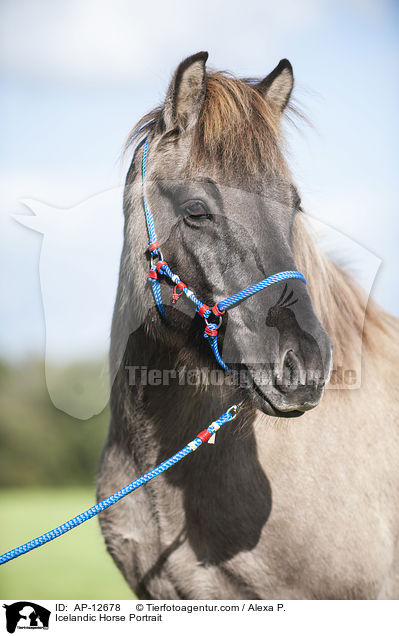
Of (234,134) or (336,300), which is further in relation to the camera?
(336,300)

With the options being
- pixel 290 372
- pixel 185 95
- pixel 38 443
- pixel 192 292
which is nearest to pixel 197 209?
pixel 192 292

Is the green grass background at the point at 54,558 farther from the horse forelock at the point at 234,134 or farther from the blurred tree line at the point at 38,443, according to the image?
the horse forelock at the point at 234,134

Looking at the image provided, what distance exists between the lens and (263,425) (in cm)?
228

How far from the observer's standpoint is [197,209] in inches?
75.9

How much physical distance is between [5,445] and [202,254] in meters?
10.0

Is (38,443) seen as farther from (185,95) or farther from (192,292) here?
(185,95)

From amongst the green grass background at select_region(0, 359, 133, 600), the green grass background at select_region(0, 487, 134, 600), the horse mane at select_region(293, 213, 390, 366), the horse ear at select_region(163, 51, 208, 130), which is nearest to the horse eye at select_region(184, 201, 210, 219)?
the horse ear at select_region(163, 51, 208, 130)

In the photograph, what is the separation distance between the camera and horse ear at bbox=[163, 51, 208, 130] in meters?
2.00

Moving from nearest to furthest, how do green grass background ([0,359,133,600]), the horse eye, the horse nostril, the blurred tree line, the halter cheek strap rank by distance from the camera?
the horse nostril
the halter cheek strap
the horse eye
green grass background ([0,359,133,600])
the blurred tree line

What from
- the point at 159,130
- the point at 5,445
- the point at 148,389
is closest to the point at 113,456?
the point at 148,389
